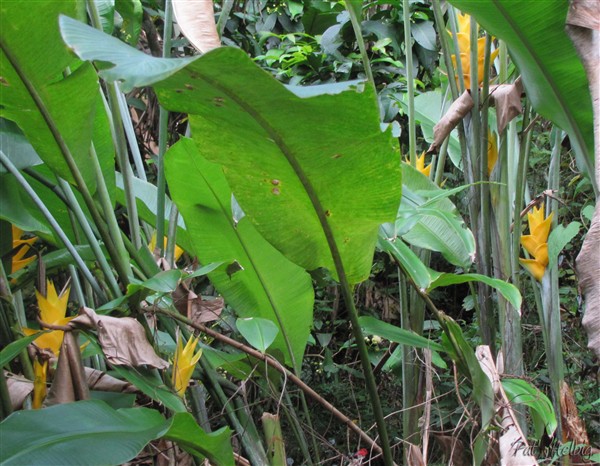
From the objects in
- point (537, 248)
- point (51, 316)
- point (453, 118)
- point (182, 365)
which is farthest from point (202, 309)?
point (537, 248)

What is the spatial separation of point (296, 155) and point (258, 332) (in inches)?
9.3

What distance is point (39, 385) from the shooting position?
85cm

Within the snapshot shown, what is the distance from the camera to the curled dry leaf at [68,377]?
2.45 feet

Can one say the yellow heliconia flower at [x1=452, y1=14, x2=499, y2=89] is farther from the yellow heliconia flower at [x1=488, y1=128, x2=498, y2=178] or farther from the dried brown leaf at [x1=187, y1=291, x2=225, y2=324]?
the dried brown leaf at [x1=187, y1=291, x2=225, y2=324]

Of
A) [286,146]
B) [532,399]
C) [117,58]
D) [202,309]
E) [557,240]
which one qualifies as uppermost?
[117,58]

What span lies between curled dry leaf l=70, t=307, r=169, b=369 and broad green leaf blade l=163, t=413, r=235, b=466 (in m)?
0.08

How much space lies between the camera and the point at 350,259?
800 mm

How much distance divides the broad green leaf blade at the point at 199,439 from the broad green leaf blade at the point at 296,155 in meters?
0.23

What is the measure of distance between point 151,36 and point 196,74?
127 centimetres

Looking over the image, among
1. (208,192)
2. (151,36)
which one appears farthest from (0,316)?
(151,36)

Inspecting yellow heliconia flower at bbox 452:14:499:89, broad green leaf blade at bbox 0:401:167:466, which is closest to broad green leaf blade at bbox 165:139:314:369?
broad green leaf blade at bbox 0:401:167:466

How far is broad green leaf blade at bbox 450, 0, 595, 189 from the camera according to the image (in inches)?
37.8

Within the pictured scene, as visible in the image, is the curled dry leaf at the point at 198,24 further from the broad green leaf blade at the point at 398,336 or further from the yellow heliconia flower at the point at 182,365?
the broad green leaf blade at the point at 398,336

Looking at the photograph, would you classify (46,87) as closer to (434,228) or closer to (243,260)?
(243,260)
